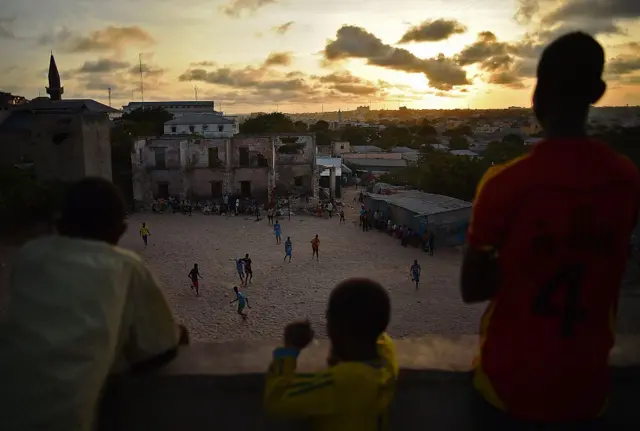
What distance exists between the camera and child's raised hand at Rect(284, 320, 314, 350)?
1.71 m

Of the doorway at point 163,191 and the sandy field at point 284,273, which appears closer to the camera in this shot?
the sandy field at point 284,273

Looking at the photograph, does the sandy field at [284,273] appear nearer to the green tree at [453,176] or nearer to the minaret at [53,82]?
the green tree at [453,176]

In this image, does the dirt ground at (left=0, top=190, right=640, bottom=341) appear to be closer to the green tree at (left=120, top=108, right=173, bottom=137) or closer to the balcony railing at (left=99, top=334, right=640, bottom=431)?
the balcony railing at (left=99, top=334, right=640, bottom=431)

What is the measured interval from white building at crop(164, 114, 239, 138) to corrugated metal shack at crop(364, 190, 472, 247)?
34630 mm

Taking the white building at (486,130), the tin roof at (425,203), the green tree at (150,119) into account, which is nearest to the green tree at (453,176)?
the tin roof at (425,203)

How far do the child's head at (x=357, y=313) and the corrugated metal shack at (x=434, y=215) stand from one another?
19.9m

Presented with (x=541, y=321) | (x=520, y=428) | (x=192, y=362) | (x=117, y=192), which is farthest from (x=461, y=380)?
(x=117, y=192)

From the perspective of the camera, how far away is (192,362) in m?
1.97

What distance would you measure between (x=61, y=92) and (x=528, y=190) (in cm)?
5471

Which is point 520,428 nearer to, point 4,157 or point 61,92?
point 4,157

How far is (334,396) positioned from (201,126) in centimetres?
Result: 5942

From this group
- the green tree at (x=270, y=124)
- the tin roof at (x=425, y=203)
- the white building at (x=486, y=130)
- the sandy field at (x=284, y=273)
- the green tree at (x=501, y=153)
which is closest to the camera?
the sandy field at (x=284, y=273)

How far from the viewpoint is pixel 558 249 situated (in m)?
1.45

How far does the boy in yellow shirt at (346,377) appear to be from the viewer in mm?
1590
